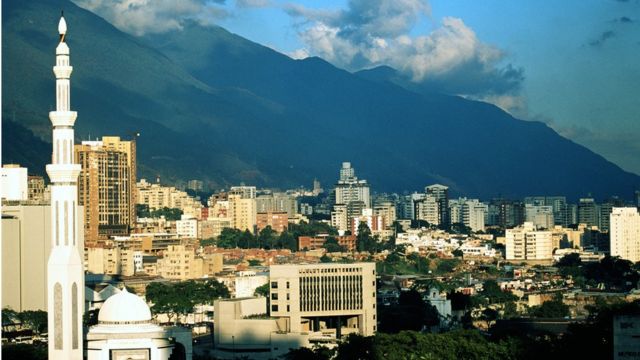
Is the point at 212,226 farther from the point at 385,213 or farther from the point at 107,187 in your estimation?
the point at 385,213

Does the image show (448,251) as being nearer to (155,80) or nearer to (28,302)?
(28,302)

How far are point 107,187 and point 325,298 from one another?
45054 millimetres

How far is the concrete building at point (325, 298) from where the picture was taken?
40281 mm

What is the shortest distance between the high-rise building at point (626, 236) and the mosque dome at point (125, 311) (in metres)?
59.4

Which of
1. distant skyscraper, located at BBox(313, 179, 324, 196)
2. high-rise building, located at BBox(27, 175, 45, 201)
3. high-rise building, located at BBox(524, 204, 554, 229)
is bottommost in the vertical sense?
high-rise building, located at BBox(524, 204, 554, 229)

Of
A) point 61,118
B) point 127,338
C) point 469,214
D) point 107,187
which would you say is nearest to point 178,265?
point 107,187

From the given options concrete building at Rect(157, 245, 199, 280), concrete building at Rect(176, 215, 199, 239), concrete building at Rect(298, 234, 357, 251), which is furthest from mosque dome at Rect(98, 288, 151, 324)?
concrete building at Rect(176, 215, 199, 239)

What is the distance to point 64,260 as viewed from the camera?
24.1 metres

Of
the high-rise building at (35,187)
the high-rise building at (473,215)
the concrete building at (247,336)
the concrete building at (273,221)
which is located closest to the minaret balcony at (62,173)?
→ the concrete building at (247,336)

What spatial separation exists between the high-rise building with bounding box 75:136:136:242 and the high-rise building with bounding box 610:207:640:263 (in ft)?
81.6

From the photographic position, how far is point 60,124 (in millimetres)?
24859

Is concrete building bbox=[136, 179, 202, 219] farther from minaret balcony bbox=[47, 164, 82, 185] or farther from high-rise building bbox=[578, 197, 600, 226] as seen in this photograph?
minaret balcony bbox=[47, 164, 82, 185]

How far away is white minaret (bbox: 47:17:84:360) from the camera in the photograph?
2403 cm

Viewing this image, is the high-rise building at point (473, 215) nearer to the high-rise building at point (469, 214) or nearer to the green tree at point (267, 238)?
the high-rise building at point (469, 214)
